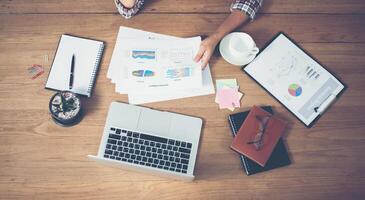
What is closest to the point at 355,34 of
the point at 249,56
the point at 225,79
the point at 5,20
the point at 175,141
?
the point at 249,56

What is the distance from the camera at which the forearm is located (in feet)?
4.03

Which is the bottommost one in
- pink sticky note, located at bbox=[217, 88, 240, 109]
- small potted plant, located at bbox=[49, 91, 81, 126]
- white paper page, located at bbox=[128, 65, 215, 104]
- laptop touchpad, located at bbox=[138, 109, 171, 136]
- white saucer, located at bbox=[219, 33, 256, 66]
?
laptop touchpad, located at bbox=[138, 109, 171, 136]

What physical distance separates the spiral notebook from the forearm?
1.38 ft

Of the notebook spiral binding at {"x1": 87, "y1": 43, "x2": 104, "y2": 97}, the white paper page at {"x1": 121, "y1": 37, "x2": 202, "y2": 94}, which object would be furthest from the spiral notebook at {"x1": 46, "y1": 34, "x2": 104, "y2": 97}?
the white paper page at {"x1": 121, "y1": 37, "x2": 202, "y2": 94}

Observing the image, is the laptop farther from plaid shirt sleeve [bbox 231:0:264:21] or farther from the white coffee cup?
plaid shirt sleeve [bbox 231:0:264:21]

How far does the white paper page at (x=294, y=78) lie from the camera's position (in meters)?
1.19

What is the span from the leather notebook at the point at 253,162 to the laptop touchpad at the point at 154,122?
0.21 m

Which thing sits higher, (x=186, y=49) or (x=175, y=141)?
(x=186, y=49)

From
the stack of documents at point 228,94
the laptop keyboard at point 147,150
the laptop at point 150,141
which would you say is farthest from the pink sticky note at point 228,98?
the laptop keyboard at point 147,150

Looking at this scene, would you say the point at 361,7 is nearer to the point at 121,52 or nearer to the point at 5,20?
the point at 121,52

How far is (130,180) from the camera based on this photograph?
3.49 feet

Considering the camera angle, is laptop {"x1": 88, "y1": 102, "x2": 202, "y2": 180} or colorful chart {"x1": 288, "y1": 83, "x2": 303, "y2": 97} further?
colorful chart {"x1": 288, "y1": 83, "x2": 303, "y2": 97}

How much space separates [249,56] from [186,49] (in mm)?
223

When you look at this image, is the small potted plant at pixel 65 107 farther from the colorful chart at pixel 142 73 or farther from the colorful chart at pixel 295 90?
the colorful chart at pixel 295 90
